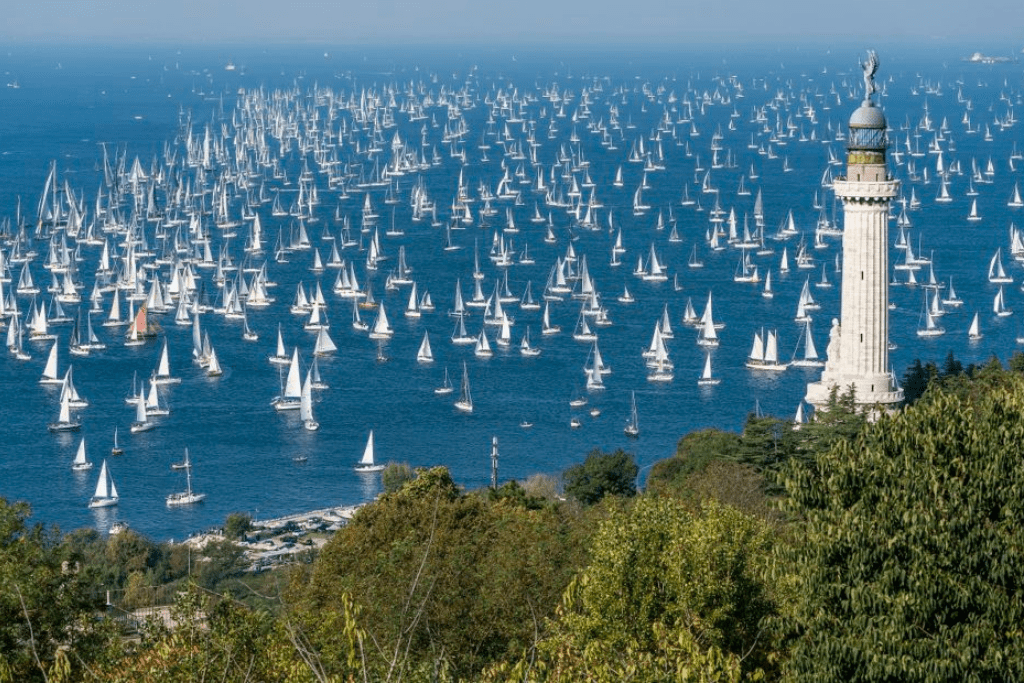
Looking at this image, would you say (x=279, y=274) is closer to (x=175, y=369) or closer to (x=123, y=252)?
(x=123, y=252)

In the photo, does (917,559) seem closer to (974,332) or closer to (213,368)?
(213,368)

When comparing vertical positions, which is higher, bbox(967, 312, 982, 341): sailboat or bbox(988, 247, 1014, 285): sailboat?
bbox(988, 247, 1014, 285): sailboat

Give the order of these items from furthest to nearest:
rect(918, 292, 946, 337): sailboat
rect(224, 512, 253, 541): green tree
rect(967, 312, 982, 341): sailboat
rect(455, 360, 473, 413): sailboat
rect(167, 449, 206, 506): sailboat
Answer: rect(918, 292, 946, 337): sailboat → rect(967, 312, 982, 341): sailboat → rect(455, 360, 473, 413): sailboat → rect(167, 449, 206, 506): sailboat → rect(224, 512, 253, 541): green tree

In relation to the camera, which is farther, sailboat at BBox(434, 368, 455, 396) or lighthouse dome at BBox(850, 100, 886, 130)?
sailboat at BBox(434, 368, 455, 396)

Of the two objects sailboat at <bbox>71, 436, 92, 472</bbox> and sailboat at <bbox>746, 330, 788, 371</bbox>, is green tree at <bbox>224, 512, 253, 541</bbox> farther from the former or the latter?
sailboat at <bbox>746, 330, 788, 371</bbox>

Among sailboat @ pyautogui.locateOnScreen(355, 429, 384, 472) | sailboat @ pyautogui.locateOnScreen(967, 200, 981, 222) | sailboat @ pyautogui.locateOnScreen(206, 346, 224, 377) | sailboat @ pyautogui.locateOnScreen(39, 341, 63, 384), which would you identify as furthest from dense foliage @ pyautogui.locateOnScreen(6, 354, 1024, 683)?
sailboat @ pyautogui.locateOnScreen(967, 200, 981, 222)

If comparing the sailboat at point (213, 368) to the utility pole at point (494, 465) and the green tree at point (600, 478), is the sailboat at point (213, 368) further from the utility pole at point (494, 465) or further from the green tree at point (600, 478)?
the green tree at point (600, 478)
